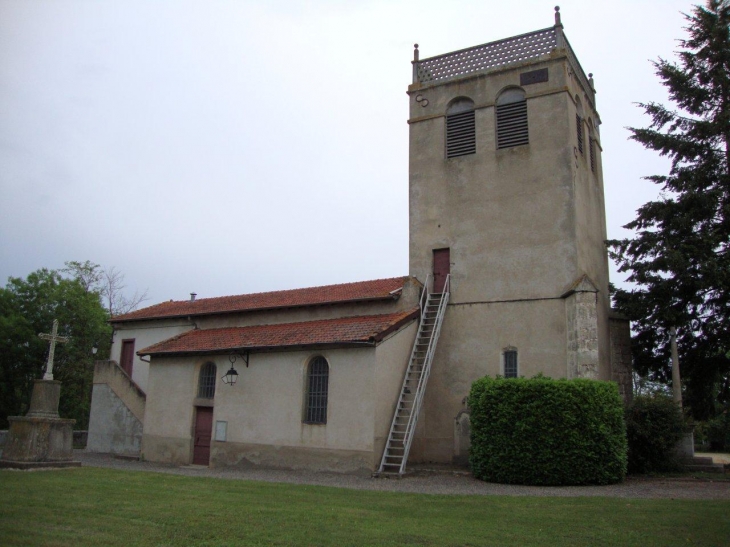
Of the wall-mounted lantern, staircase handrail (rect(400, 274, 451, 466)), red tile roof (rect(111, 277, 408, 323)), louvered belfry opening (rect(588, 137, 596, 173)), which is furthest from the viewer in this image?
louvered belfry opening (rect(588, 137, 596, 173))

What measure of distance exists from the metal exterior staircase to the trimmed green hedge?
92.4 inches

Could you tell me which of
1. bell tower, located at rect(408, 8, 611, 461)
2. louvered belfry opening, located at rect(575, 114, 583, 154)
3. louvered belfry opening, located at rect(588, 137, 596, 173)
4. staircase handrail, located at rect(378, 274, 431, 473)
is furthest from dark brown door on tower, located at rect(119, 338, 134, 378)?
louvered belfry opening, located at rect(588, 137, 596, 173)

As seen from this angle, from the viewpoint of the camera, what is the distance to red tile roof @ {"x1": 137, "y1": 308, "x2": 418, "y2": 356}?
17900 millimetres

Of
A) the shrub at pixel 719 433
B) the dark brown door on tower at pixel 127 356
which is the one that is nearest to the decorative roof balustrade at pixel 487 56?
the dark brown door on tower at pixel 127 356

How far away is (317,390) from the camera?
1834cm

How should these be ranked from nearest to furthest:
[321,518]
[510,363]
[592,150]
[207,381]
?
[321,518]
[510,363]
[207,381]
[592,150]

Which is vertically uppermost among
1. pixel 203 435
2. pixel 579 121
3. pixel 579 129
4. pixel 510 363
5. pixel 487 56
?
pixel 487 56

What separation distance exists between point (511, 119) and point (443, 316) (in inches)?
285

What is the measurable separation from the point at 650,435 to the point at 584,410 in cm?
368

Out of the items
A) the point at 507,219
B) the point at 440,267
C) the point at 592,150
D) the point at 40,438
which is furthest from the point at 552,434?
the point at 40,438

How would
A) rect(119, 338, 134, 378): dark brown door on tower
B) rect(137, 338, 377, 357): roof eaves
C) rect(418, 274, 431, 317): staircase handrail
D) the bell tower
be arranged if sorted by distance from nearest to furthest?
rect(137, 338, 377, 357): roof eaves → the bell tower → rect(418, 274, 431, 317): staircase handrail → rect(119, 338, 134, 378): dark brown door on tower

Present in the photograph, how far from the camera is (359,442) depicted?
16.9 metres

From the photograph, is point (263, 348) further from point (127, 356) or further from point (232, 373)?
point (127, 356)

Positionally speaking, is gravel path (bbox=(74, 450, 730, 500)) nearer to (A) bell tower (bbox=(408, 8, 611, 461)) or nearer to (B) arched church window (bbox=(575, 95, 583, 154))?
(A) bell tower (bbox=(408, 8, 611, 461))
